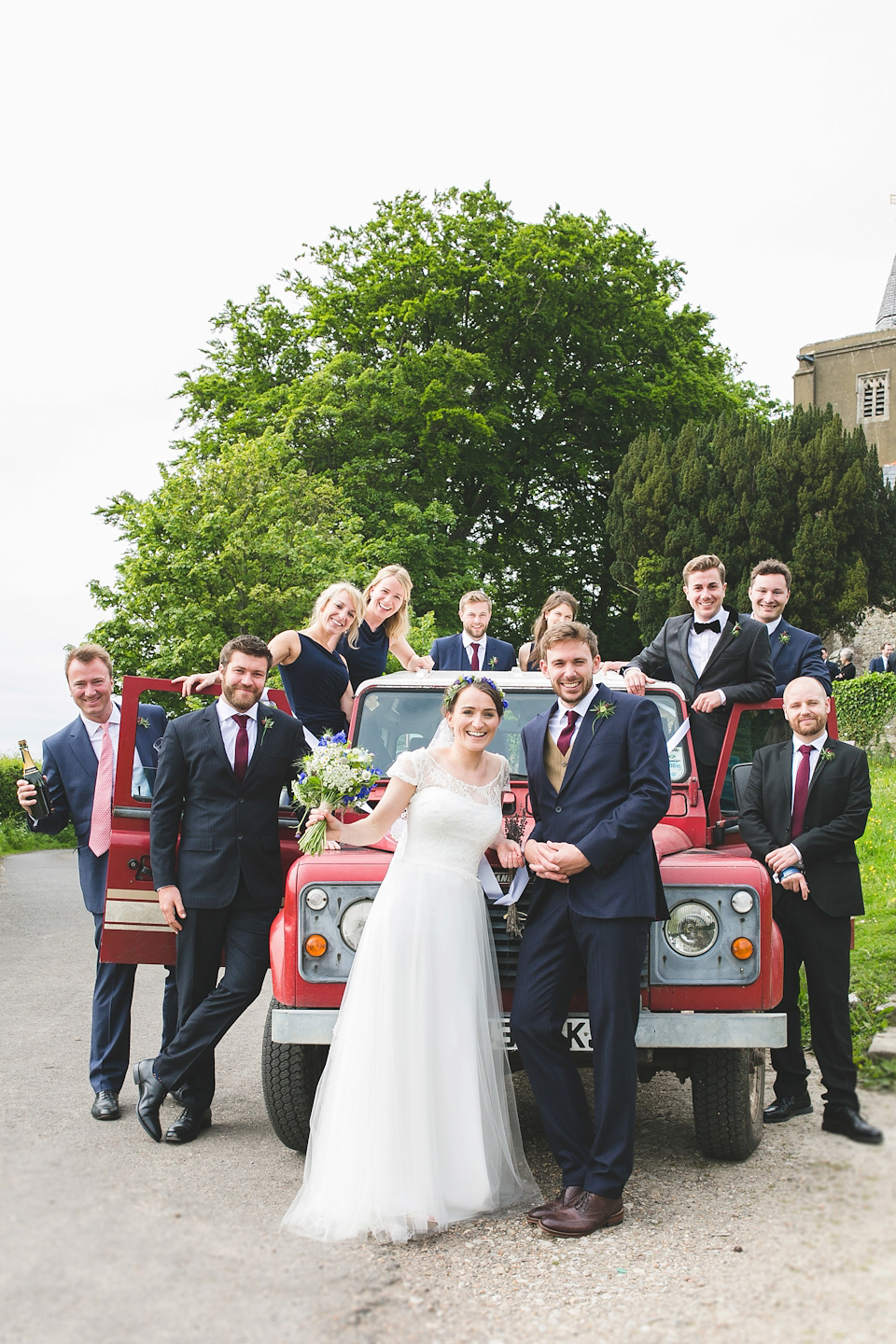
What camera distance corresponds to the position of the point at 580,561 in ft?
114

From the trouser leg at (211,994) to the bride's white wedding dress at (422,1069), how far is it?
101 centimetres

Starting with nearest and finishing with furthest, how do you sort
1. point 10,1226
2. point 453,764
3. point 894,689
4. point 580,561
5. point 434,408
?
point 10,1226, point 453,764, point 894,689, point 434,408, point 580,561

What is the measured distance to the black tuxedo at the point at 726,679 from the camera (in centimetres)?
642

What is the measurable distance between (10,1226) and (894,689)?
1800cm

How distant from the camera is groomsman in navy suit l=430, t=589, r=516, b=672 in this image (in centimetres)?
812

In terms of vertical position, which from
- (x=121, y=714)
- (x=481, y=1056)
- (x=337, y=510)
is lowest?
(x=481, y=1056)

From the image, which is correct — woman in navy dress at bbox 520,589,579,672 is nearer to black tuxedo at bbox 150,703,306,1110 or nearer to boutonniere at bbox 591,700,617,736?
black tuxedo at bbox 150,703,306,1110

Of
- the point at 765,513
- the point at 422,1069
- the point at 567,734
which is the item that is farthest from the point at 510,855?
the point at 765,513

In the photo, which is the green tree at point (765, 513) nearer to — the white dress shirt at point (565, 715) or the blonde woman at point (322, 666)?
the blonde woman at point (322, 666)

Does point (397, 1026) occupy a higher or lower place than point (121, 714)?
lower

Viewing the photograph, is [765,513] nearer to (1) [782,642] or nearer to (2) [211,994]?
(1) [782,642]

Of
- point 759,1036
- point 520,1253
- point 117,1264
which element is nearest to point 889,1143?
point 759,1036

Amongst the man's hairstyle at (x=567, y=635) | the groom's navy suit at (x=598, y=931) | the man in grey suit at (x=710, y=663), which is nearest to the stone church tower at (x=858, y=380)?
the man in grey suit at (x=710, y=663)

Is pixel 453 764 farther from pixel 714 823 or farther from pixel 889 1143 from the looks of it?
pixel 889 1143
